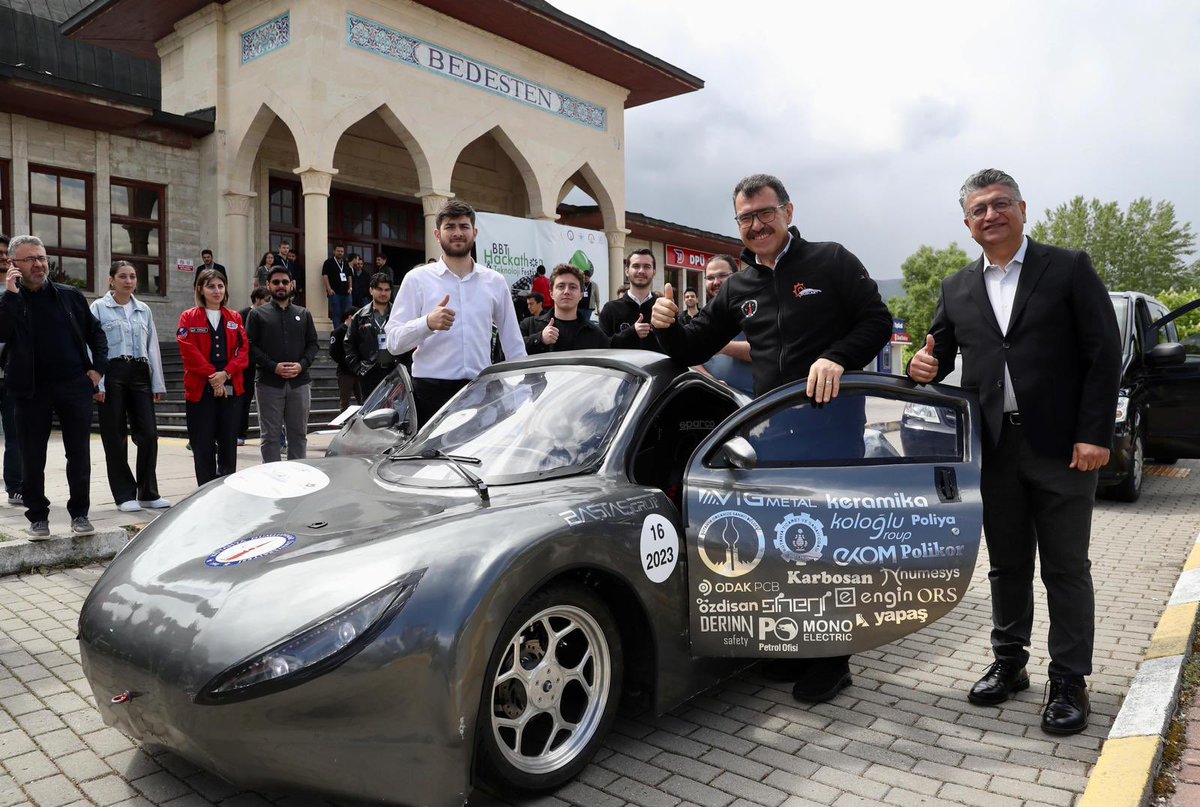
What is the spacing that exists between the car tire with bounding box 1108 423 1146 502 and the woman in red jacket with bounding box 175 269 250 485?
7.82 metres

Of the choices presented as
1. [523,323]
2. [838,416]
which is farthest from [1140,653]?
[523,323]

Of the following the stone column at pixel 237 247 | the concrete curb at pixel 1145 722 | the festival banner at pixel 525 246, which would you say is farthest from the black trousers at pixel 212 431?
the stone column at pixel 237 247

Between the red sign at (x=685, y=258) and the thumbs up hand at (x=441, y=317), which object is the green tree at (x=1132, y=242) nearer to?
the red sign at (x=685, y=258)

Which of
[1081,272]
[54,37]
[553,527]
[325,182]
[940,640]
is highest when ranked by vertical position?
[54,37]

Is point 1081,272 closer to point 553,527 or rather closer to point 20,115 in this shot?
point 553,527

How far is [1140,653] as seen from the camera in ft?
13.2

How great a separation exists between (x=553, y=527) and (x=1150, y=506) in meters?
7.51

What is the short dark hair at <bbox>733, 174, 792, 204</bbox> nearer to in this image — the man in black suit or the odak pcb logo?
the man in black suit

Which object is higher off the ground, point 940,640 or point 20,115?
point 20,115

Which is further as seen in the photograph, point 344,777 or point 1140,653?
point 1140,653

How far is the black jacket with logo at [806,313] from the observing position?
12.0 ft

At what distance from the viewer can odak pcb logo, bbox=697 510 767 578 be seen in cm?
312

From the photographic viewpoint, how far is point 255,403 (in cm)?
1370

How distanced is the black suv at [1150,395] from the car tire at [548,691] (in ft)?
22.1
